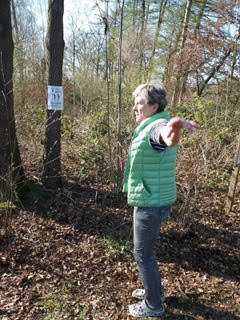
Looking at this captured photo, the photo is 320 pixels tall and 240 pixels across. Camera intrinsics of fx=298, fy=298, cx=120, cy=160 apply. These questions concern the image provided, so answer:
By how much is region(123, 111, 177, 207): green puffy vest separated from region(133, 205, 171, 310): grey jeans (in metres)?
0.08

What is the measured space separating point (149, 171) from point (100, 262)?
1.63 m

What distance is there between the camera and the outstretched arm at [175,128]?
170 cm

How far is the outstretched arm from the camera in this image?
5.57ft

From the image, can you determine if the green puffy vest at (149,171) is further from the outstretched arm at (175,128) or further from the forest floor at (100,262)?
the forest floor at (100,262)

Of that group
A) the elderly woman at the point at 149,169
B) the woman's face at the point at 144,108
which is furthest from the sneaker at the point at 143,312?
the woman's face at the point at 144,108

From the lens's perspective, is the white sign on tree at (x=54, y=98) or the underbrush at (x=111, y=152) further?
the white sign on tree at (x=54, y=98)

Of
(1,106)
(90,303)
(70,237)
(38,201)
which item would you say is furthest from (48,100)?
(90,303)

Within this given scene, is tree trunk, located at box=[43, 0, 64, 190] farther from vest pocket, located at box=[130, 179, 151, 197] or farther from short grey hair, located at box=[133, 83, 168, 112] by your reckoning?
short grey hair, located at box=[133, 83, 168, 112]

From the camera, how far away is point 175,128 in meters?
1.73

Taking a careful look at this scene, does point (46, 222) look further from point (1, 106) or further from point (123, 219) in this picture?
point (1, 106)

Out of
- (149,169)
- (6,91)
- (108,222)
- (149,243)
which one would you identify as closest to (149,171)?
(149,169)

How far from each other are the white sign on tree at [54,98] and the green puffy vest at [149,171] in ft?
7.45

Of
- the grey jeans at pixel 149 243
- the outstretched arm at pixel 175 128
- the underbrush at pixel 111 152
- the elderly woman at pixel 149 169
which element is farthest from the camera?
the underbrush at pixel 111 152

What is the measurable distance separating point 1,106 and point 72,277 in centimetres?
234
